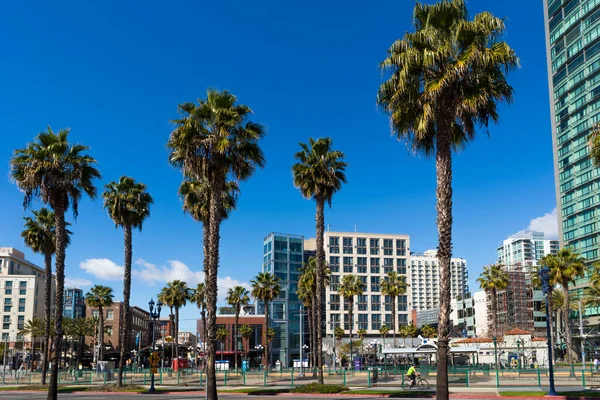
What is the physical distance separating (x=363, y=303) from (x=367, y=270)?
9.21 metres

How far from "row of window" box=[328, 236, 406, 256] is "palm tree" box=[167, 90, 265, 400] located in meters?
116

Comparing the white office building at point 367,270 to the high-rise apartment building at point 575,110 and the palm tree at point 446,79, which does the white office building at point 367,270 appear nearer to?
the high-rise apartment building at point 575,110

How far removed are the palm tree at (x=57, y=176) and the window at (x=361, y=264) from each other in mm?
113175

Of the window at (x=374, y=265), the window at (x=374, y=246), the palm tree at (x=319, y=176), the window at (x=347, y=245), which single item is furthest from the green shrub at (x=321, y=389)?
the window at (x=374, y=246)

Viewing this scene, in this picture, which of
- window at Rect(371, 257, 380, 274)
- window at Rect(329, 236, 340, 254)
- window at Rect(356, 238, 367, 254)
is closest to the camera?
window at Rect(329, 236, 340, 254)

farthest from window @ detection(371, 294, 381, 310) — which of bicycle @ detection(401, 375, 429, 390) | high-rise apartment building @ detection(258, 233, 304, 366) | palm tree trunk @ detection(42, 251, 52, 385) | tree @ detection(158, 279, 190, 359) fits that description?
bicycle @ detection(401, 375, 429, 390)

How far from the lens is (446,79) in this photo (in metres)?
21.9

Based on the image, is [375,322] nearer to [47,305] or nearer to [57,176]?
[47,305]

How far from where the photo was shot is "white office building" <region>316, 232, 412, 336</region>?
140 metres

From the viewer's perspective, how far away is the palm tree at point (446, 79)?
2153 centimetres

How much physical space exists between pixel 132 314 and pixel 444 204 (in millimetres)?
153125

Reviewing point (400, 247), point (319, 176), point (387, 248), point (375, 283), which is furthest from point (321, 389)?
point (400, 247)

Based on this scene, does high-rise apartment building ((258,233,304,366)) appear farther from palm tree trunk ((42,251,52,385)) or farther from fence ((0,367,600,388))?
palm tree trunk ((42,251,52,385))

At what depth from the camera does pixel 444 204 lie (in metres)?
21.7
